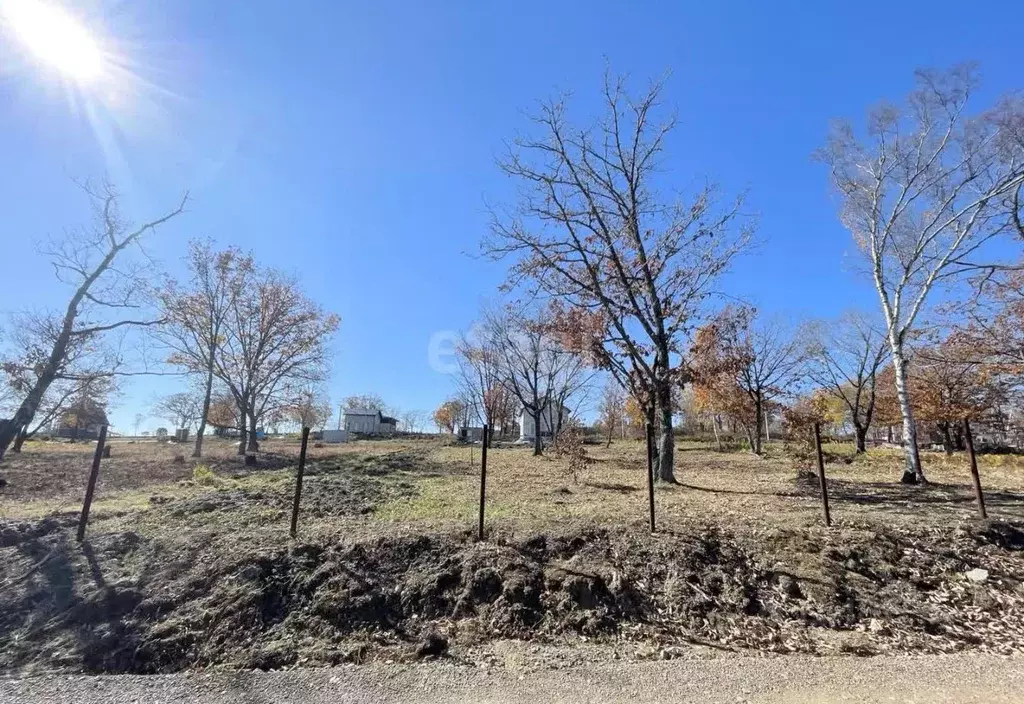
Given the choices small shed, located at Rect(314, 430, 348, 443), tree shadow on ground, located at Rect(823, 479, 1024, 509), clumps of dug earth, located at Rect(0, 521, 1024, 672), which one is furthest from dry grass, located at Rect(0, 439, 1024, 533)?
small shed, located at Rect(314, 430, 348, 443)

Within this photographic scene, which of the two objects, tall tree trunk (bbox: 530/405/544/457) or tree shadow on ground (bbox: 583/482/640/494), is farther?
tall tree trunk (bbox: 530/405/544/457)

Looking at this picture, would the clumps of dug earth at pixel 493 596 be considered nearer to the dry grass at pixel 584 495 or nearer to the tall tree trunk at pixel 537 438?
the dry grass at pixel 584 495

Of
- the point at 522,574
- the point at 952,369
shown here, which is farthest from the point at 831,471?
the point at 952,369

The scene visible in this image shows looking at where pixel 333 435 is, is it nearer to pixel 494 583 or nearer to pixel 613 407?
pixel 613 407

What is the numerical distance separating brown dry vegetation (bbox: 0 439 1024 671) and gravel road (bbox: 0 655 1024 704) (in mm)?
233

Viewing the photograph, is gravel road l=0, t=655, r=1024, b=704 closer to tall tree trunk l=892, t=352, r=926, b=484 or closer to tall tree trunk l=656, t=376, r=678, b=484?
tall tree trunk l=656, t=376, r=678, b=484

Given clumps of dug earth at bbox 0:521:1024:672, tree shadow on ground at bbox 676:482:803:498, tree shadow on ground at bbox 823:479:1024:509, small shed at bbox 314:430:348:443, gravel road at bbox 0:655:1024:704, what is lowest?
gravel road at bbox 0:655:1024:704

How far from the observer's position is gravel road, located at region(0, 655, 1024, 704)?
3576mm

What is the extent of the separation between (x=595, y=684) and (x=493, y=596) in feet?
4.58

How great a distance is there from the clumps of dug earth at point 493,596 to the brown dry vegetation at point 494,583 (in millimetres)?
19

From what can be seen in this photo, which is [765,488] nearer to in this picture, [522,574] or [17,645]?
[522,574]

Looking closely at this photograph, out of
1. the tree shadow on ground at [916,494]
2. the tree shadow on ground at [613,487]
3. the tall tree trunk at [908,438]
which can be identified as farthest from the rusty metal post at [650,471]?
the tall tree trunk at [908,438]

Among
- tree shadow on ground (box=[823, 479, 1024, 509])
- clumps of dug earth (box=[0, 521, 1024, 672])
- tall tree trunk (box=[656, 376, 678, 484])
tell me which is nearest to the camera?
clumps of dug earth (box=[0, 521, 1024, 672])

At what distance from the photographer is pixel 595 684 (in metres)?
3.74
